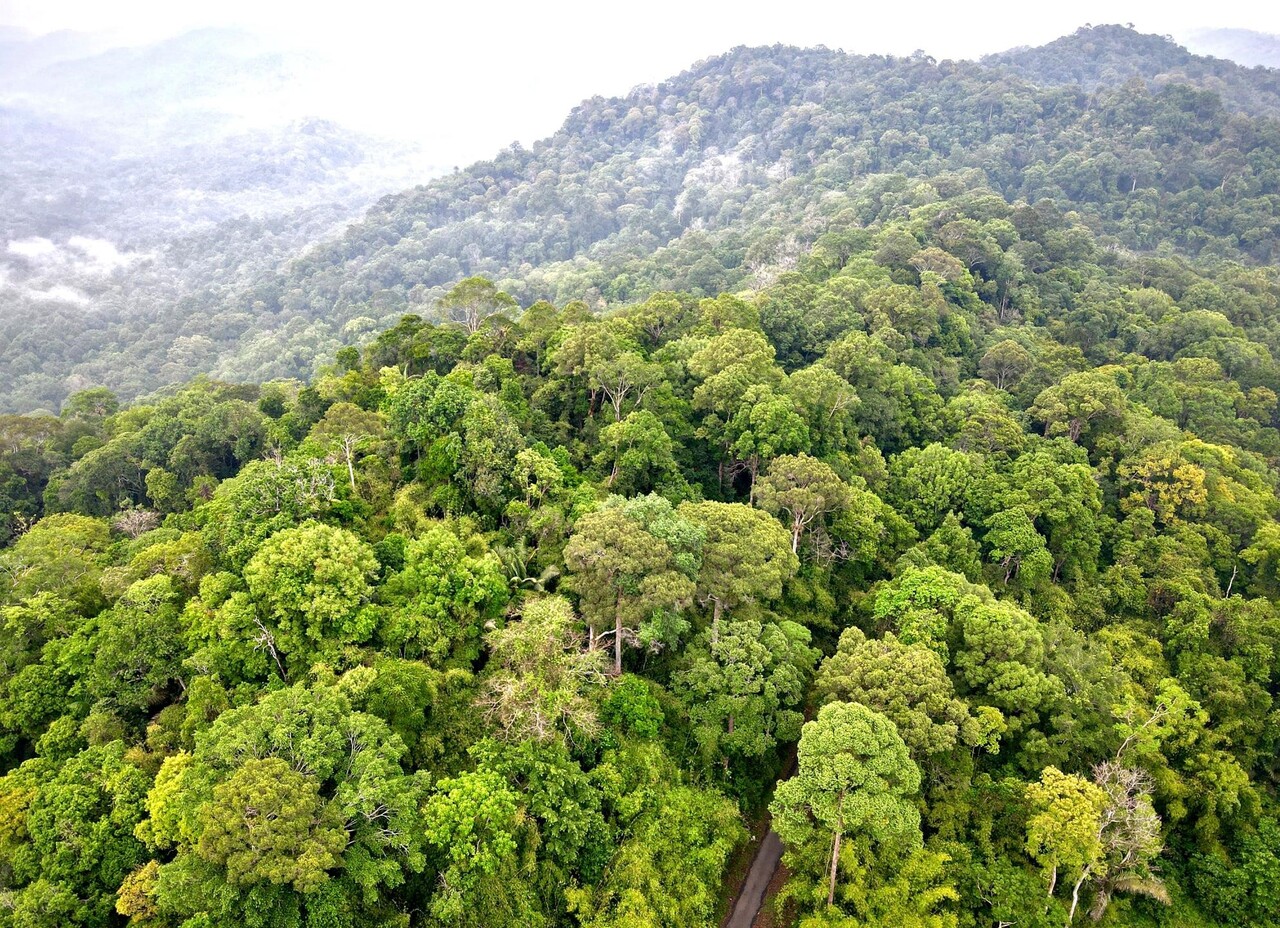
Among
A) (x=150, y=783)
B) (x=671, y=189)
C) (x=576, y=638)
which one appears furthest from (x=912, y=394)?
(x=671, y=189)

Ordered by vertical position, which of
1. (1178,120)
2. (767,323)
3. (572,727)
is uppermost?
(1178,120)

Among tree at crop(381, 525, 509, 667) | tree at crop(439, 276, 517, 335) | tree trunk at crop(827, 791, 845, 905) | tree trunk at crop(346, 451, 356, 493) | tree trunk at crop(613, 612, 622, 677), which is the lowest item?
tree trunk at crop(827, 791, 845, 905)

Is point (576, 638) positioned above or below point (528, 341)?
below

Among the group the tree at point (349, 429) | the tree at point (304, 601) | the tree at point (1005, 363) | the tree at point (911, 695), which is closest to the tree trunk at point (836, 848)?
the tree at point (911, 695)

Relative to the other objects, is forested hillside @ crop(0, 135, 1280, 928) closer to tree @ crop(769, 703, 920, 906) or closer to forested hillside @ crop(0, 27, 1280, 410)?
tree @ crop(769, 703, 920, 906)

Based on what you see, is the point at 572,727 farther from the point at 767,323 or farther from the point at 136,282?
the point at 136,282

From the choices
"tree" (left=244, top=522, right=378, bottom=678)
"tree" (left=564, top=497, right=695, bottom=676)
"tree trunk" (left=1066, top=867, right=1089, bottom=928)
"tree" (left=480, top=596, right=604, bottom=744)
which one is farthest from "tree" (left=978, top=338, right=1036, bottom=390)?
"tree" (left=244, top=522, right=378, bottom=678)

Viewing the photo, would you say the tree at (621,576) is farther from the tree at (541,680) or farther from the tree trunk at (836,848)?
the tree trunk at (836,848)
